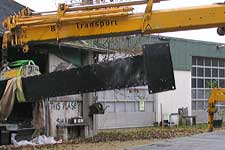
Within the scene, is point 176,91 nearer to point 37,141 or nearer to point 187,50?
point 187,50

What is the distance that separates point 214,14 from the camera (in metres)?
10.1

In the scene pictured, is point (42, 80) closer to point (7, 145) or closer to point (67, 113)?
point (7, 145)

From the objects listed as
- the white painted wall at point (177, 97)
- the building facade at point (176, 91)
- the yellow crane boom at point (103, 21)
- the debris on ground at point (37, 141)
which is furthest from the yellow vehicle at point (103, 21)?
the white painted wall at point (177, 97)

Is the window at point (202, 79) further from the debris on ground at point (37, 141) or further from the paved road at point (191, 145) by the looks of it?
the debris on ground at point (37, 141)

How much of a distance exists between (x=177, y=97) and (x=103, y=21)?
3000cm

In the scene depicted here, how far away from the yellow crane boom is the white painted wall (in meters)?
26.7

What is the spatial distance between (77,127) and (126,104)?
444 inches

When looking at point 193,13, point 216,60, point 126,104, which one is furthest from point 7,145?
point 216,60

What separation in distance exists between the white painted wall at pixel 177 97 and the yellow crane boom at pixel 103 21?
87.6 ft

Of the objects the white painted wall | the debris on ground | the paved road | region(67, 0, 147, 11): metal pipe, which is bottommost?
the paved road

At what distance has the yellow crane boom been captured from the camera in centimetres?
1016

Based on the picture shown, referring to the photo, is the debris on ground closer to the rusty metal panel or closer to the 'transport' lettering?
the rusty metal panel

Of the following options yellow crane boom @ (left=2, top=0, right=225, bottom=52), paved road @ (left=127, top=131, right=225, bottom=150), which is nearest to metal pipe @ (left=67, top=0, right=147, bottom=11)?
Answer: yellow crane boom @ (left=2, top=0, right=225, bottom=52)

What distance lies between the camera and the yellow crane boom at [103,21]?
10.2m
